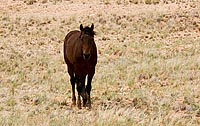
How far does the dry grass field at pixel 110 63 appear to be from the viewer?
940cm

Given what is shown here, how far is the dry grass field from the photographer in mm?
9398

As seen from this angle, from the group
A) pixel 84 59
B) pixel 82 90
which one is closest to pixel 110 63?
pixel 82 90

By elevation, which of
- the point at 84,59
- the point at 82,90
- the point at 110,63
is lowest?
the point at 110,63

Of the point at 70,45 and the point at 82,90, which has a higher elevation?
the point at 70,45

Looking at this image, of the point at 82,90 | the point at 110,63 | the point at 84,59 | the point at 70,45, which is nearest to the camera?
the point at 84,59

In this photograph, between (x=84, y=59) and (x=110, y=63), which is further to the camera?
(x=110, y=63)

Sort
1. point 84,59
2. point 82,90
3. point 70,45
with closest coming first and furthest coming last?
1. point 84,59
2. point 82,90
3. point 70,45

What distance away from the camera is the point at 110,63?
18484 millimetres

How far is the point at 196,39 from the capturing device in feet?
82.7

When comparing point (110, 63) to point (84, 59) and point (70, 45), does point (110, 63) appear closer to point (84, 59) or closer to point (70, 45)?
point (70, 45)

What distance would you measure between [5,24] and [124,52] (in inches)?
502

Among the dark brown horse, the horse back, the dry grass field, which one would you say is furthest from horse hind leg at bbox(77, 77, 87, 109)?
the horse back

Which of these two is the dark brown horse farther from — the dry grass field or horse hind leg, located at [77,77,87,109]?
the dry grass field

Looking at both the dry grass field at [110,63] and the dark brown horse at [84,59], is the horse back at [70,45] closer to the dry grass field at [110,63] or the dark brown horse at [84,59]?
the dark brown horse at [84,59]
